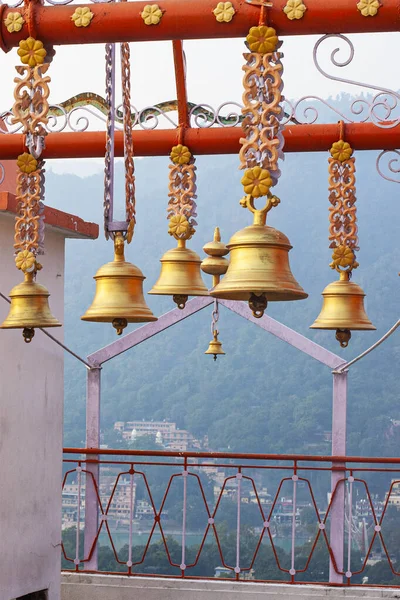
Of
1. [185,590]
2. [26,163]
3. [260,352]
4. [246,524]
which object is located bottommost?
[246,524]

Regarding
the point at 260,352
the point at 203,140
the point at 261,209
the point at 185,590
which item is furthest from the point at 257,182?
the point at 260,352

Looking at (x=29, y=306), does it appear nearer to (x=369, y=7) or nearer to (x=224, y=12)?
(x=224, y=12)

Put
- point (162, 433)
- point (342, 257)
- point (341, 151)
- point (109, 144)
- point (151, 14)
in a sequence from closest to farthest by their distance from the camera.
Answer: point (151, 14), point (109, 144), point (342, 257), point (341, 151), point (162, 433)

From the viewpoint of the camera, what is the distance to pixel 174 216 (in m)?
5.10

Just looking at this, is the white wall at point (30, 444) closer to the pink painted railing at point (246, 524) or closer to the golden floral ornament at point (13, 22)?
the golden floral ornament at point (13, 22)

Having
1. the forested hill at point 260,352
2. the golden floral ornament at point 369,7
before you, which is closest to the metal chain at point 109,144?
the golden floral ornament at point 369,7

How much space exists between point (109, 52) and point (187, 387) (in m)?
35.5

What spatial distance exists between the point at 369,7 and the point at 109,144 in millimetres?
1090

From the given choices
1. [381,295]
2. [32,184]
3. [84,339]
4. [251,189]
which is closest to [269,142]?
[251,189]

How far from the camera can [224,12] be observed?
368 centimetres

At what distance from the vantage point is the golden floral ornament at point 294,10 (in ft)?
11.8

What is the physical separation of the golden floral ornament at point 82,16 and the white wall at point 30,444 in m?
2.61

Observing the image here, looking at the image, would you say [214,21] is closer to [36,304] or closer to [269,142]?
[269,142]

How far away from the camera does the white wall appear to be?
20.8 feet
